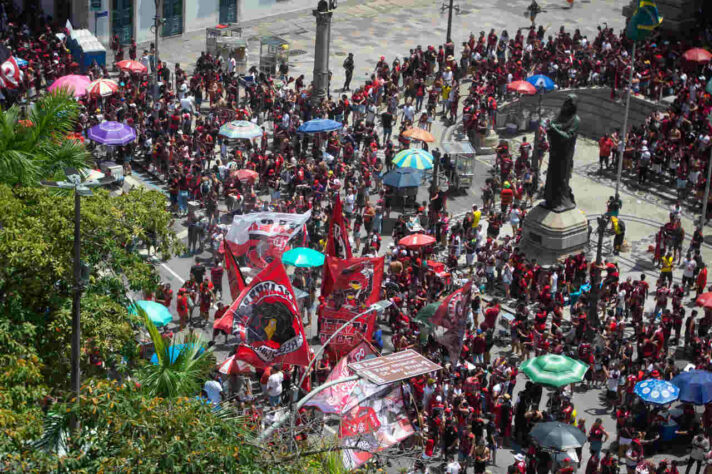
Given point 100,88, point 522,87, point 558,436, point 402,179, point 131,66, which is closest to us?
point 558,436

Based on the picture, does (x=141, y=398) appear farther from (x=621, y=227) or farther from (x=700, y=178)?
(x=700, y=178)

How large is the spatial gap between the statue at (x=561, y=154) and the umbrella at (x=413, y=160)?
5.37 metres

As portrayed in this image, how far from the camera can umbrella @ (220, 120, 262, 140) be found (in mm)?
44344

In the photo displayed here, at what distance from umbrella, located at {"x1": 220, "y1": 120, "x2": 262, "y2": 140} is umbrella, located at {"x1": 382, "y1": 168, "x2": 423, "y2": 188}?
5.62m

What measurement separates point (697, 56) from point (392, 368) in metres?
36.2

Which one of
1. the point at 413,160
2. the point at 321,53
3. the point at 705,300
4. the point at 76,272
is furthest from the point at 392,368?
the point at 321,53

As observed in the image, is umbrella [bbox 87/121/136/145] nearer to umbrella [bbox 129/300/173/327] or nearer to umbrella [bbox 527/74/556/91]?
umbrella [bbox 129/300/173/327]

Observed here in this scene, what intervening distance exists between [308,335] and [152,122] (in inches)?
609

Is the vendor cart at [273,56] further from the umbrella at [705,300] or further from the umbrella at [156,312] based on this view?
the umbrella at [705,300]

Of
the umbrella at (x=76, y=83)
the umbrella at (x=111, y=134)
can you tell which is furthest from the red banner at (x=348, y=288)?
the umbrella at (x=76, y=83)

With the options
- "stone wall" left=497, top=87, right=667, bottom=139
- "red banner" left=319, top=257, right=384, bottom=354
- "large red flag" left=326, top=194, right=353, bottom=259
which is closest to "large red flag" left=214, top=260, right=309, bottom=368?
"red banner" left=319, top=257, right=384, bottom=354

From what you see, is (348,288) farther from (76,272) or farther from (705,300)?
(76,272)

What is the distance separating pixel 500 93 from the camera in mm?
54562

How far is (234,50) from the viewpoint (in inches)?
2202
